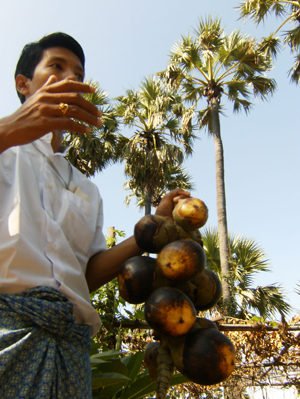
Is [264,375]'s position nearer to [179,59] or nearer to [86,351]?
[86,351]

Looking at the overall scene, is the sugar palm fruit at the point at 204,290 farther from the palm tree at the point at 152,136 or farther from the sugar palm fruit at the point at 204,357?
the palm tree at the point at 152,136

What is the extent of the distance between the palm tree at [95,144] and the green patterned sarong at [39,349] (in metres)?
12.1

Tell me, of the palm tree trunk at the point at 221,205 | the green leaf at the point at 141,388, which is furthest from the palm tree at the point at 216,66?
the green leaf at the point at 141,388

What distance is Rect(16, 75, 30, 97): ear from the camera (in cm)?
143

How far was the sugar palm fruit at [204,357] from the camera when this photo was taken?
0.66 metres

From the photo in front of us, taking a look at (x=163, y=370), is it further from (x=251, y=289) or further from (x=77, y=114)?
(x=251, y=289)

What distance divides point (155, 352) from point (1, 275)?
47cm

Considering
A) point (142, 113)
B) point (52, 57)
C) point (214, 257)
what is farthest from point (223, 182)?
point (52, 57)

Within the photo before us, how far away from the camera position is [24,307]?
881 millimetres

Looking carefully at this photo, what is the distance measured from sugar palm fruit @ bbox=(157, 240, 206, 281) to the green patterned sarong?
36cm

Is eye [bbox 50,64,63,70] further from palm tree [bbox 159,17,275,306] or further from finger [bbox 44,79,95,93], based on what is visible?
palm tree [bbox 159,17,275,306]

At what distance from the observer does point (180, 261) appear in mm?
701

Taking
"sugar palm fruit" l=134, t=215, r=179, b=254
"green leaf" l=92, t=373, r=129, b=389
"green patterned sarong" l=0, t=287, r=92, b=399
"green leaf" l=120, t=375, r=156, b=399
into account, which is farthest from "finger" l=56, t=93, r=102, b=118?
"green leaf" l=120, t=375, r=156, b=399

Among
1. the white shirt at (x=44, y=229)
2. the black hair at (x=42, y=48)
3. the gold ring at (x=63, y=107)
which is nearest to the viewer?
the gold ring at (x=63, y=107)
